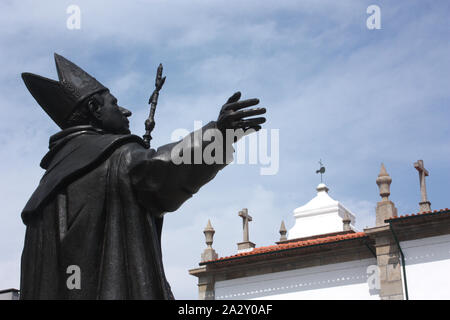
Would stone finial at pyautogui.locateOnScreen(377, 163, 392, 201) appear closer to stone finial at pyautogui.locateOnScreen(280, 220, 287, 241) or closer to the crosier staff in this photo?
stone finial at pyautogui.locateOnScreen(280, 220, 287, 241)

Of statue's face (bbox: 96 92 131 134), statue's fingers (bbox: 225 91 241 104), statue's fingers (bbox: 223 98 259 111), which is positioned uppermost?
statue's face (bbox: 96 92 131 134)

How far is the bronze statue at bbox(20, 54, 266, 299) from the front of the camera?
2338mm

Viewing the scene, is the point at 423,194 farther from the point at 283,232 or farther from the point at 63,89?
the point at 63,89

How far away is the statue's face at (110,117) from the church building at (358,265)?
1836 centimetres

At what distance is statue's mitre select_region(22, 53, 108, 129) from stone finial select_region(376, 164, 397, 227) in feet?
64.3

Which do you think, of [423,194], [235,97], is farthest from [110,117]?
[423,194]

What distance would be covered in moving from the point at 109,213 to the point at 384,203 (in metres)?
20.5

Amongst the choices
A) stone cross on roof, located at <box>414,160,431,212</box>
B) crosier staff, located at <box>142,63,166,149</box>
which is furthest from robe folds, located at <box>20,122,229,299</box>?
stone cross on roof, located at <box>414,160,431,212</box>

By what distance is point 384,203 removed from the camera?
2205cm

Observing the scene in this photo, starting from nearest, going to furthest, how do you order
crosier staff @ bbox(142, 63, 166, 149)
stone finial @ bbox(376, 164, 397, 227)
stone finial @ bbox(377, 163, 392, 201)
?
crosier staff @ bbox(142, 63, 166, 149) → stone finial @ bbox(376, 164, 397, 227) → stone finial @ bbox(377, 163, 392, 201)
